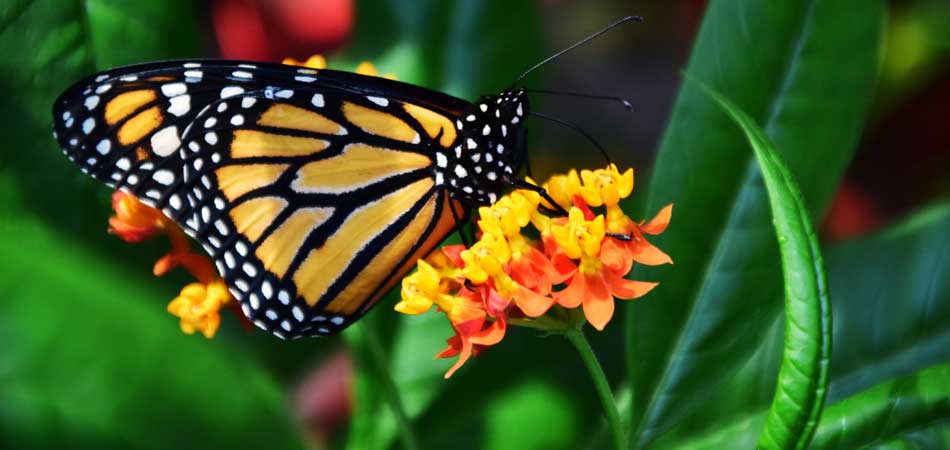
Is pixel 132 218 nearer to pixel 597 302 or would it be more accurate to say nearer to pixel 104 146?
pixel 104 146

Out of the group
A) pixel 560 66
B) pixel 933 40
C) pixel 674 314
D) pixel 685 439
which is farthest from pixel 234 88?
pixel 560 66

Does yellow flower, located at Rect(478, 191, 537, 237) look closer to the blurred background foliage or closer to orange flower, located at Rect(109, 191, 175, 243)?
the blurred background foliage

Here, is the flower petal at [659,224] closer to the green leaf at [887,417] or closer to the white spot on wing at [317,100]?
the green leaf at [887,417]

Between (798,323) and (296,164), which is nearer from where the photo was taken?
(798,323)

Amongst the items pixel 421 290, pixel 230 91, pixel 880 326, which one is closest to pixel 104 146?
pixel 230 91

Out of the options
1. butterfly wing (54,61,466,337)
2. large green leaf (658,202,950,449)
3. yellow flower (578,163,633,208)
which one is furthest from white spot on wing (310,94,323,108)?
large green leaf (658,202,950,449)

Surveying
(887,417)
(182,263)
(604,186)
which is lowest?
(887,417)
